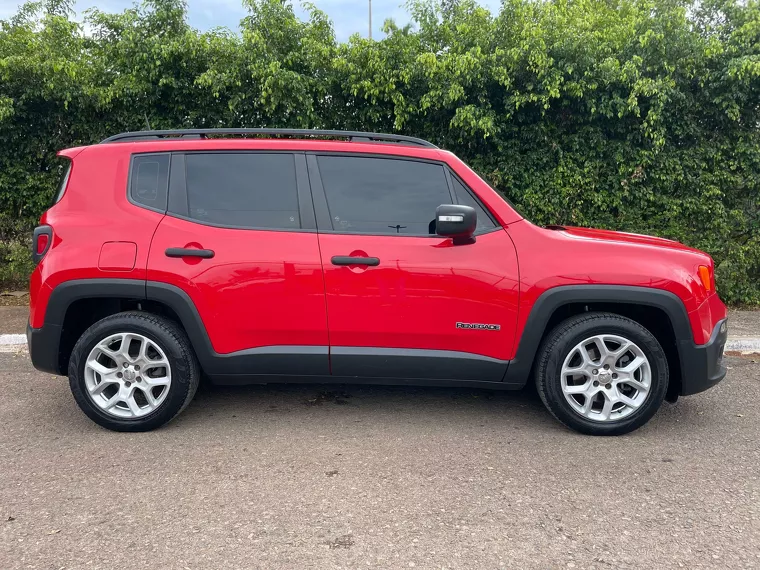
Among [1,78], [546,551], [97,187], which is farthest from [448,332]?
[1,78]

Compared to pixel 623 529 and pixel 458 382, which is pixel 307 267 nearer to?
pixel 458 382

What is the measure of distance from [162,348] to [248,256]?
769 millimetres

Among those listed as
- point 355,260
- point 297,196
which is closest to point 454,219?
point 355,260

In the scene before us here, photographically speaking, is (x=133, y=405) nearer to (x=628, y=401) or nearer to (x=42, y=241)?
(x=42, y=241)

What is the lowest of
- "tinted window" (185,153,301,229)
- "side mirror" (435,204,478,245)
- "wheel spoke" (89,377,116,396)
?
"wheel spoke" (89,377,116,396)

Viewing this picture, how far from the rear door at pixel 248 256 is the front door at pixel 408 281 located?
0.12 metres

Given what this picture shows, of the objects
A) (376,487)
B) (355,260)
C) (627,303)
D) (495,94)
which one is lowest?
(376,487)

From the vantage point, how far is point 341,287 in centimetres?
347

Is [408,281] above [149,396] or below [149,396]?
above

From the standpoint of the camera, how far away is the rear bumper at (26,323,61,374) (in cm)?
356

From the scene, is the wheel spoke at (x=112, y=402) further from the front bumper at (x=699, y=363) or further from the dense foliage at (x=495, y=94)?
the dense foliage at (x=495, y=94)

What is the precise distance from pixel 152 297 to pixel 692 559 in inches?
119

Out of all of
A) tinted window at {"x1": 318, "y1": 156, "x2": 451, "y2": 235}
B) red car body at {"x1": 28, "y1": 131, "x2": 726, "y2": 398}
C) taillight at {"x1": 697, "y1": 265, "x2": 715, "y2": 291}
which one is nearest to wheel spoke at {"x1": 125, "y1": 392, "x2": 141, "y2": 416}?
red car body at {"x1": 28, "y1": 131, "x2": 726, "y2": 398}

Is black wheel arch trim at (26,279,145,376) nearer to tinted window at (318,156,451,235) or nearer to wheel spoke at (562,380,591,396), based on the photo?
tinted window at (318,156,451,235)
